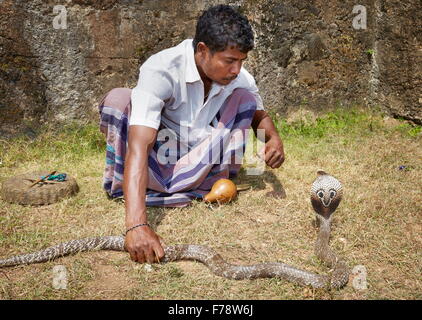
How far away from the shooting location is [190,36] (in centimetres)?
547

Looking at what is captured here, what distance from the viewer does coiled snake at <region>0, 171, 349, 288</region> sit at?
113 inches

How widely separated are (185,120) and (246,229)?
37.8 inches

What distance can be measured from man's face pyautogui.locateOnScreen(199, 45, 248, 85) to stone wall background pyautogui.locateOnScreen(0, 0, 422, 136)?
6.52ft

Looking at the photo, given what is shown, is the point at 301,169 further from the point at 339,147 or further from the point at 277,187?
the point at 339,147

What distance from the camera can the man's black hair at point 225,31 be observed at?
3334mm

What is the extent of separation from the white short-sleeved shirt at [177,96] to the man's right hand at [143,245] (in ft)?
2.43

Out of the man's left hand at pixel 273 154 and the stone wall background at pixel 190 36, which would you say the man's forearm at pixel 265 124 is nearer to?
the man's left hand at pixel 273 154
